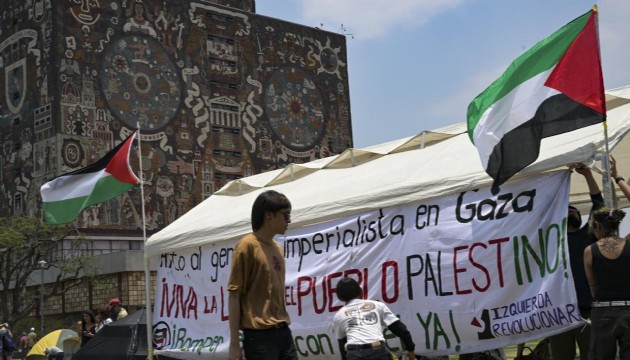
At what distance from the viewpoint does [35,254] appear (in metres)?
51.1

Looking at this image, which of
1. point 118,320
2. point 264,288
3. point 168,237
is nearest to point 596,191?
point 264,288

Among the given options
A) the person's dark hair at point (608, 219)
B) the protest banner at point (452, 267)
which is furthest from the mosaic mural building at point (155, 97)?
the person's dark hair at point (608, 219)

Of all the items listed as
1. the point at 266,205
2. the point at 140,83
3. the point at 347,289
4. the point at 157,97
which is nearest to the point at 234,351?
the point at 266,205

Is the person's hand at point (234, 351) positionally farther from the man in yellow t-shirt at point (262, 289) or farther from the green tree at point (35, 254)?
the green tree at point (35, 254)

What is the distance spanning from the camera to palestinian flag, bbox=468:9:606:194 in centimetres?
837

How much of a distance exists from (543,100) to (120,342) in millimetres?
8371

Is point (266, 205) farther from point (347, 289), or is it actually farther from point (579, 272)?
point (579, 272)

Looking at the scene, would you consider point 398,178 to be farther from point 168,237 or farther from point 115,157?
point 115,157

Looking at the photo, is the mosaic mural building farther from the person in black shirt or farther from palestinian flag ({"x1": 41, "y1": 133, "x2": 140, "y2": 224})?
the person in black shirt

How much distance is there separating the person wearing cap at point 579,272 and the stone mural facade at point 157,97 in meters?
42.8

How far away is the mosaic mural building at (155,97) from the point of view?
5478 centimetres

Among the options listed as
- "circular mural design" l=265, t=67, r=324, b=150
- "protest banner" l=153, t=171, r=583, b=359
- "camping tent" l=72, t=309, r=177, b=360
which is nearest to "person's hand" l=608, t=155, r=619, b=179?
"protest banner" l=153, t=171, r=583, b=359

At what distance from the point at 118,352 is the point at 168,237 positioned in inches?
88.3

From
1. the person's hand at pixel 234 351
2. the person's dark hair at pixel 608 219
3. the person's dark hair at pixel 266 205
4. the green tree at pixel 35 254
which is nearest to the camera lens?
the person's hand at pixel 234 351
